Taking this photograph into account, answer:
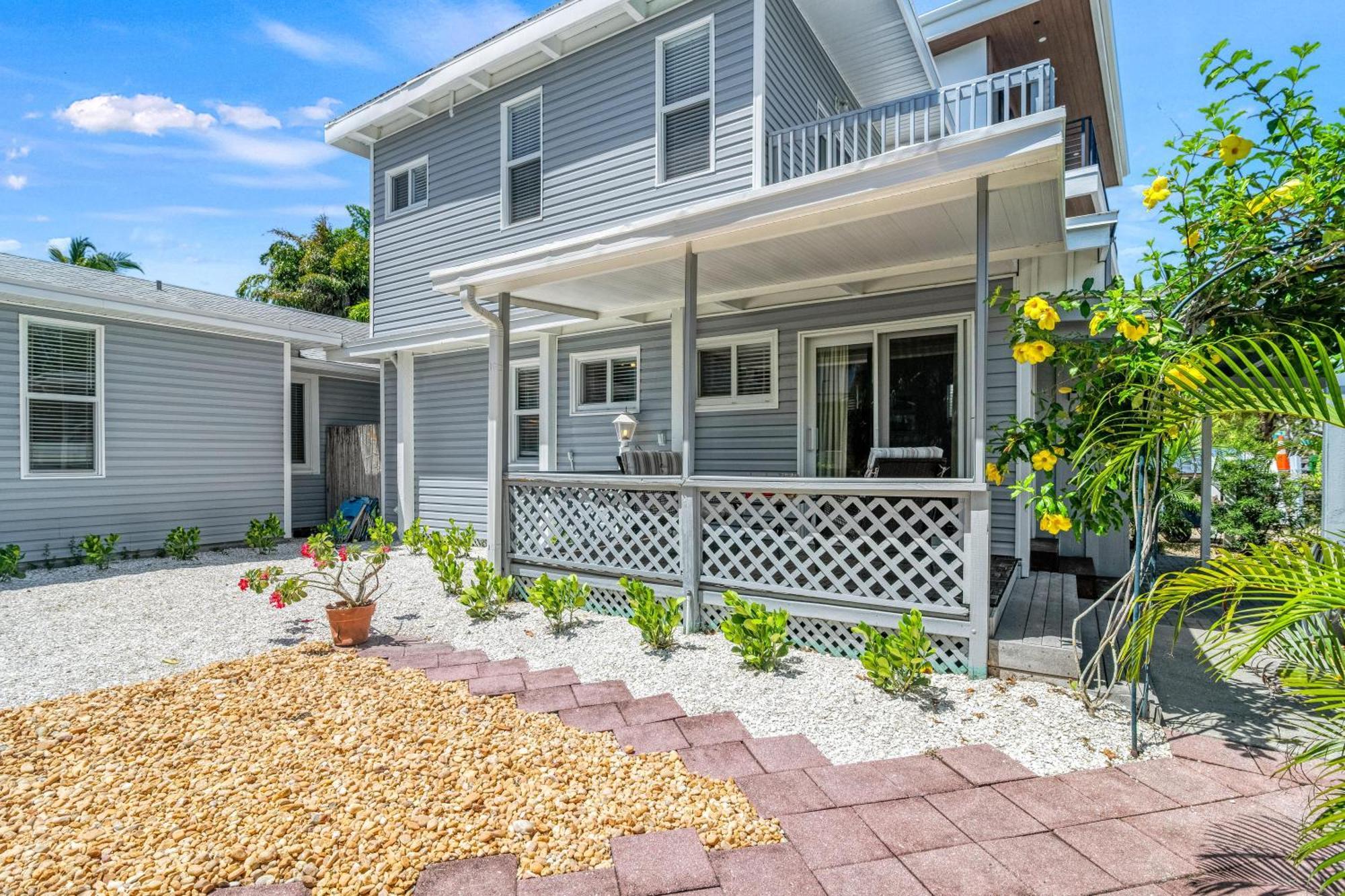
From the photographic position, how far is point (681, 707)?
11.3 ft

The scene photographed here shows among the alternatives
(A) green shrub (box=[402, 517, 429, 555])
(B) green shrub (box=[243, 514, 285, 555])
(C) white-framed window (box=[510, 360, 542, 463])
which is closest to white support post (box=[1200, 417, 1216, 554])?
(C) white-framed window (box=[510, 360, 542, 463])

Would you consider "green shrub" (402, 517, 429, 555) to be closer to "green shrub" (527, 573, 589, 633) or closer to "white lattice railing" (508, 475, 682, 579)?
"white lattice railing" (508, 475, 682, 579)

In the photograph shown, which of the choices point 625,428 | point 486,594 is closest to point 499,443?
point 486,594

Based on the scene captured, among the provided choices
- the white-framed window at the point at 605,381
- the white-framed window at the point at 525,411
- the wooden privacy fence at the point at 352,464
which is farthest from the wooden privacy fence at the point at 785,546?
the wooden privacy fence at the point at 352,464

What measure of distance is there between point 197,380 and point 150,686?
20.3 feet

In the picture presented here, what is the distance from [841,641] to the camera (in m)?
4.23

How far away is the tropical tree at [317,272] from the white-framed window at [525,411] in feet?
50.2

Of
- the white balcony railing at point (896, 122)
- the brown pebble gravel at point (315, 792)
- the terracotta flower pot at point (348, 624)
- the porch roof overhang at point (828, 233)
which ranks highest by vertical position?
the white balcony railing at point (896, 122)

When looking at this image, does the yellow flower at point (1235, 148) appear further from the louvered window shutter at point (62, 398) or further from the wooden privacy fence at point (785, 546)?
the louvered window shutter at point (62, 398)

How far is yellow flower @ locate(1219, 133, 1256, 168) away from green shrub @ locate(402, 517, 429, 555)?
8.17 meters

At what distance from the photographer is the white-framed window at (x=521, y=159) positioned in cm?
800

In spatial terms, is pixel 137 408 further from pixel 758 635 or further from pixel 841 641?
pixel 841 641

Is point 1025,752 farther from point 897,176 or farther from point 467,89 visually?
point 467,89

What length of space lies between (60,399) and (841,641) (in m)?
8.84
